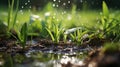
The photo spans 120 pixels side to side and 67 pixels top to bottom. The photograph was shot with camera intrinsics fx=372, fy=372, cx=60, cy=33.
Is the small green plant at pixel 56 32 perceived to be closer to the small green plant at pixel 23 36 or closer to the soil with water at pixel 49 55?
the soil with water at pixel 49 55

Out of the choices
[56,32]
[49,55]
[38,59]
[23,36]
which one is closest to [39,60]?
[38,59]

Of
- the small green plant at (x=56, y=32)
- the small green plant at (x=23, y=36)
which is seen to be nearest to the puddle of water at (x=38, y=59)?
the small green plant at (x=23, y=36)

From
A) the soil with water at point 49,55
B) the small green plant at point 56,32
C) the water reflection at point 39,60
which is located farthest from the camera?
the small green plant at point 56,32

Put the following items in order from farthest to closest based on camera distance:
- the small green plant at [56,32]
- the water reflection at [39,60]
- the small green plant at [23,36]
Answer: the small green plant at [56,32] → the small green plant at [23,36] → the water reflection at [39,60]

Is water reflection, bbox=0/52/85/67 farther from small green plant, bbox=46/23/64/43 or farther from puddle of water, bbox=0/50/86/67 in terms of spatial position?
small green plant, bbox=46/23/64/43

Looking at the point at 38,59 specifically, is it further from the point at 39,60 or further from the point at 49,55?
the point at 49,55

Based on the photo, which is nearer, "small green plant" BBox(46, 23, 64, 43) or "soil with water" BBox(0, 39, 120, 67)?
"soil with water" BBox(0, 39, 120, 67)

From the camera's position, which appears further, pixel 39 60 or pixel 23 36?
pixel 23 36

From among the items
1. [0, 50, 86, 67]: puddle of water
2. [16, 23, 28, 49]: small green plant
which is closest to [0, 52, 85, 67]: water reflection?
[0, 50, 86, 67]: puddle of water

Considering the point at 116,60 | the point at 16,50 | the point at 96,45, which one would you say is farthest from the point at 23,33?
the point at 116,60

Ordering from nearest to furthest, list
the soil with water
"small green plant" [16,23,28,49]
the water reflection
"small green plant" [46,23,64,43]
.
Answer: the soil with water < the water reflection < "small green plant" [16,23,28,49] < "small green plant" [46,23,64,43]

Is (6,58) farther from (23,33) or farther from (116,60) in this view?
(116,60)
